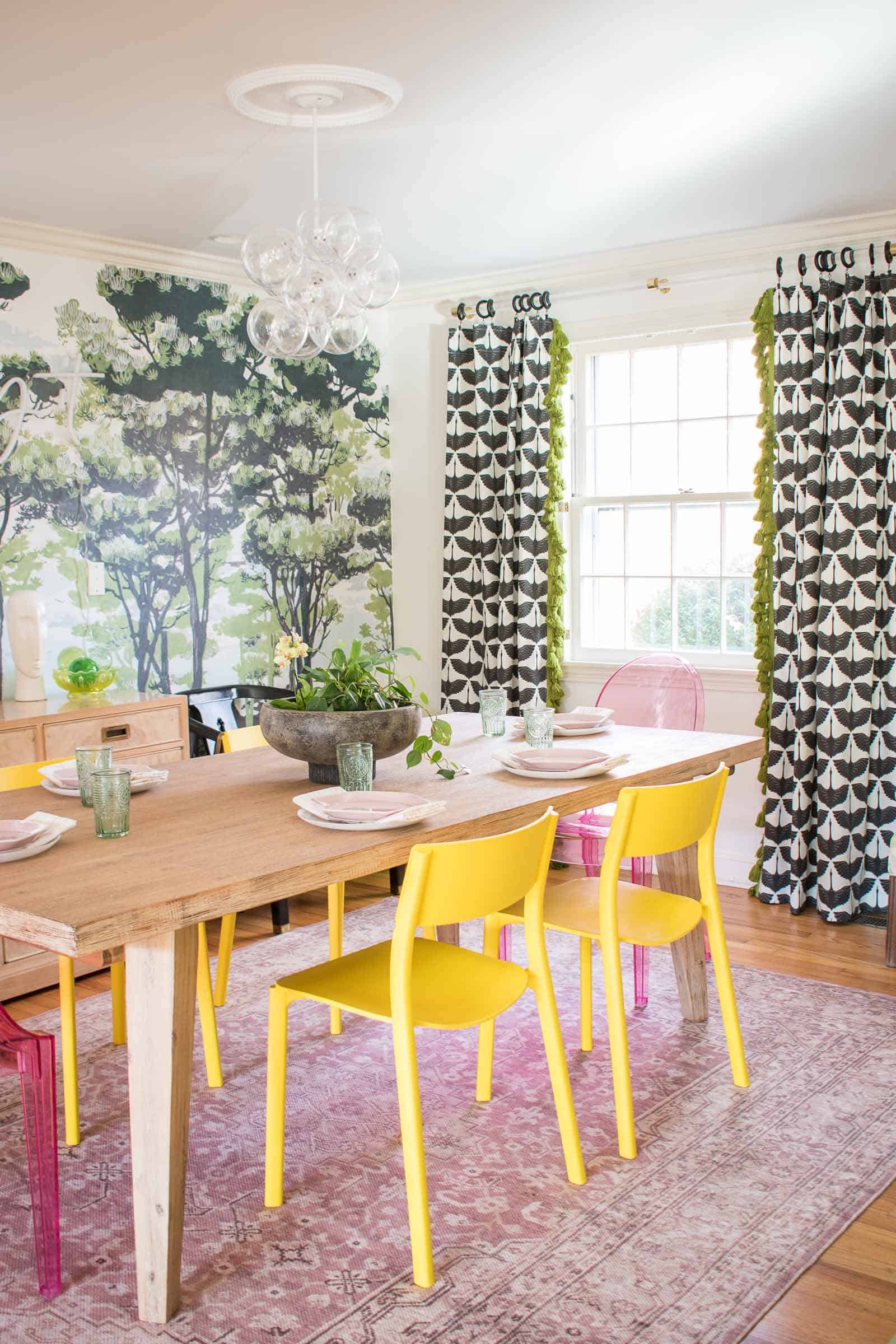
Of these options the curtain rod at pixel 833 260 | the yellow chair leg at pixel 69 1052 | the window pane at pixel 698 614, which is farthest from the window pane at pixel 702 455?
the yellow chair leg at pixel 69 1052

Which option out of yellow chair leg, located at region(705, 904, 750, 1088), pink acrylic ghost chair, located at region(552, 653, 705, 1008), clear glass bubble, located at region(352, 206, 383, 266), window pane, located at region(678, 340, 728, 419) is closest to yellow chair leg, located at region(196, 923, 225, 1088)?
yellow chair leg, located at region(705, 904, 750, 1088)

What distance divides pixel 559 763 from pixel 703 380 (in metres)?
2.62

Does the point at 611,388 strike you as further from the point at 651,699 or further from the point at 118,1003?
the point at 118,1003

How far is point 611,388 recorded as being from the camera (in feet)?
16.9

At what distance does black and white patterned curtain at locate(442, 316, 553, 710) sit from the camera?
16.7 ft

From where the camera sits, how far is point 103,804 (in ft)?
7.43

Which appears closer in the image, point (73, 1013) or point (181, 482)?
point (73, 1013)

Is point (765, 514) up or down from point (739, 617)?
up

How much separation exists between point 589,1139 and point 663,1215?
1.14 feet

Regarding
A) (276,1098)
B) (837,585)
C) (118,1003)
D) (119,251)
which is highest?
(119,251)

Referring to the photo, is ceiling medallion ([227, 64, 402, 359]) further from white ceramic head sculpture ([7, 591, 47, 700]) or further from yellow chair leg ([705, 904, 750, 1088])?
yellow chair leg ([705, 904, 750, 1088])

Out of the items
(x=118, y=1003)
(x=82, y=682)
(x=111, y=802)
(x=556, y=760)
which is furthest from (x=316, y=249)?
(x=118, y=1003)

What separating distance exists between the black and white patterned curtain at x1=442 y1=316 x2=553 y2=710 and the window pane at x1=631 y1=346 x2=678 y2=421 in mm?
377

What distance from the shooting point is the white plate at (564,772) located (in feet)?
9.06
